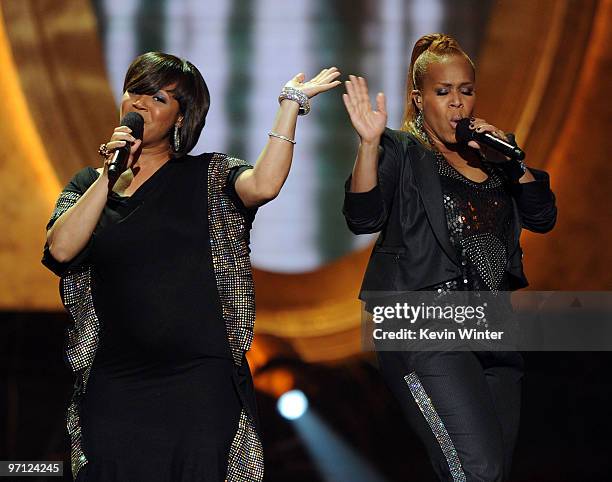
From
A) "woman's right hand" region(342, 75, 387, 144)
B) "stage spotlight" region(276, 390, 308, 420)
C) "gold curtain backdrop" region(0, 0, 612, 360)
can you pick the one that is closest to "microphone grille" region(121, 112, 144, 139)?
"woman's right hand" region(342, 75, 387, 144)

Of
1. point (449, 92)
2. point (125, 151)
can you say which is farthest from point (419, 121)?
point (125, 151)

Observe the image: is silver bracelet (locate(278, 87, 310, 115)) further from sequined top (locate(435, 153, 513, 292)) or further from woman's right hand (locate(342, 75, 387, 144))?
sequined top (locate(435, 153, 513, 292))

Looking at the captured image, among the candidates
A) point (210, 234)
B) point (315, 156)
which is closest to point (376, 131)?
point (210, 234)

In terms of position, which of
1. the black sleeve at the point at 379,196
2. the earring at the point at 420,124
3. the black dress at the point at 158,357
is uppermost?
the earring at the point at 420,124

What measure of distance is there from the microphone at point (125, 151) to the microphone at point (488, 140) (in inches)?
32.4

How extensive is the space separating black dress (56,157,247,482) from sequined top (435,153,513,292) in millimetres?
630

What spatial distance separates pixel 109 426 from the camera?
7.41 feet

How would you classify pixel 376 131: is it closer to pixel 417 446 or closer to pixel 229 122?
pixel 229 122

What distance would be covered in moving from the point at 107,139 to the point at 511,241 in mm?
1731

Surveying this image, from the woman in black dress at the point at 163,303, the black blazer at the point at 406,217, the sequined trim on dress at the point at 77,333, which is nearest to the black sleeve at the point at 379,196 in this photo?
the black blazer at the point at 406,217

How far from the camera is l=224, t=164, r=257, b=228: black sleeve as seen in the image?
2.37 meters

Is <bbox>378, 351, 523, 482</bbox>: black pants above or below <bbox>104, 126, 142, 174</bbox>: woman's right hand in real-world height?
below

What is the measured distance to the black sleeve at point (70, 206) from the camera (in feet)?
7.61

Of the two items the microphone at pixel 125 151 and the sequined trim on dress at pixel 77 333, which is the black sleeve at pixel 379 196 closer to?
the microphone at pixel 125 151
